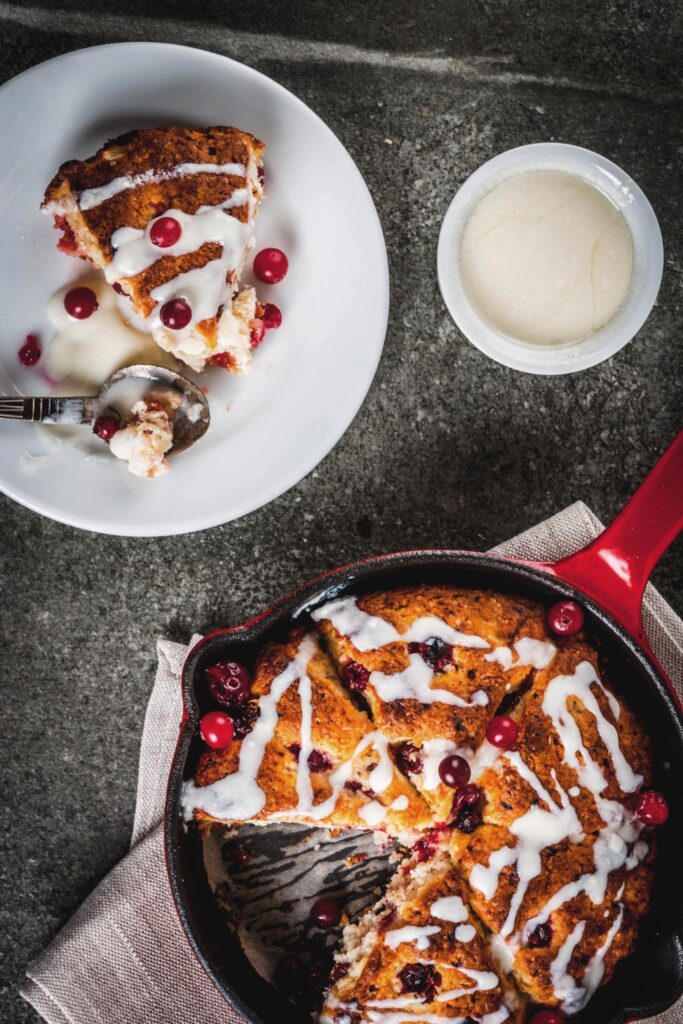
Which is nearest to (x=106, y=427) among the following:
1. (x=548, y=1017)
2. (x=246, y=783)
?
(x=246, y=783)

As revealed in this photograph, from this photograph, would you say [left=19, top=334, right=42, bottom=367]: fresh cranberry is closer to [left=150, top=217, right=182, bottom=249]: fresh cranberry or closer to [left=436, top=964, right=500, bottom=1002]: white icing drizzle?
[left=150, top=217, right=182, bottom=249]: fresh cranberry

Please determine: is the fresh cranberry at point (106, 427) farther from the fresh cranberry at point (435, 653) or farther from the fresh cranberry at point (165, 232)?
the fresh cranberry at point (435, 653)

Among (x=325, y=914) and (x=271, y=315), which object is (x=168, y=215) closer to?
(x=271, y=315)

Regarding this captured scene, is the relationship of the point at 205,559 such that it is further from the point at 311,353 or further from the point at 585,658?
the point at 585,658

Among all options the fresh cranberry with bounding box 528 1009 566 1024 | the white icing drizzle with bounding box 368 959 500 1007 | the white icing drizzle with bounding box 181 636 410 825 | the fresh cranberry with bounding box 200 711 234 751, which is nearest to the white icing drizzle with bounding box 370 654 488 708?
the white icing drizzle with bounding box 181 636 410 825

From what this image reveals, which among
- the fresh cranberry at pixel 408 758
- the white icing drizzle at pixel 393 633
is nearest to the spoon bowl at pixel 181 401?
the white icing drizzle at pixel 393 633

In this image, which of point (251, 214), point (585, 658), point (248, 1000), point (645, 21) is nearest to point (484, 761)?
point (585, 658)
